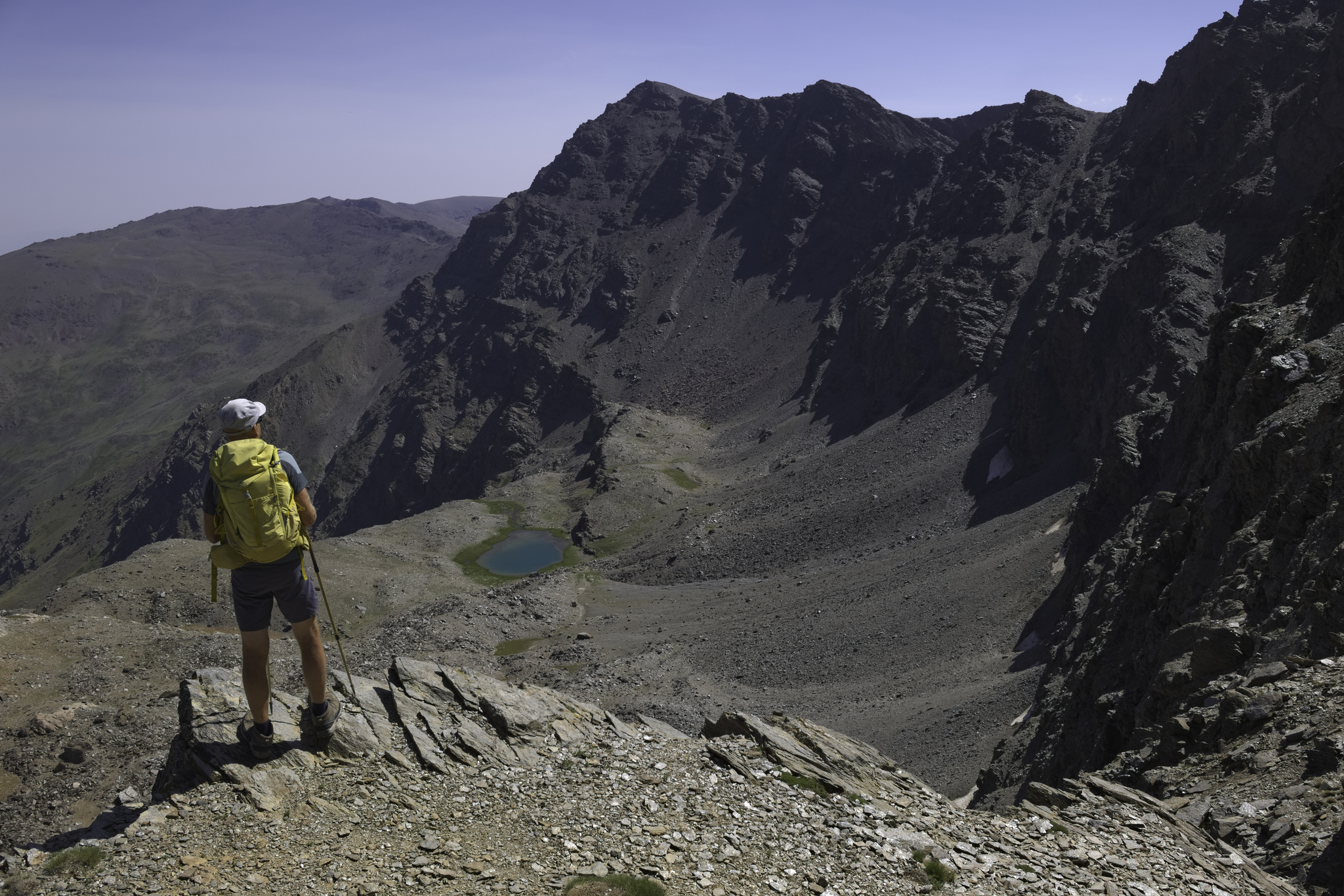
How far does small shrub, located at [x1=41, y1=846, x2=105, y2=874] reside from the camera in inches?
446

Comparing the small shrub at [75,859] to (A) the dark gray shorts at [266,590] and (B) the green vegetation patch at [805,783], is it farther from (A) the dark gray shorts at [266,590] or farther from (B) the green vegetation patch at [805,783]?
(B) the green vegetation patch at [805,783]

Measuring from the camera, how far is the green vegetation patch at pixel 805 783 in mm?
13871

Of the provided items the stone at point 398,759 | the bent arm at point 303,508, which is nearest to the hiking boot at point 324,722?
the stone at point 398,759

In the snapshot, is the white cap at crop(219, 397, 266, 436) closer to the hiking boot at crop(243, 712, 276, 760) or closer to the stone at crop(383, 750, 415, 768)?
the hiking boot at crop(243, 712, 276, 760)

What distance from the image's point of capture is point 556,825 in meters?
12.4

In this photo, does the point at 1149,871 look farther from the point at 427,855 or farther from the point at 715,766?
the point at 427,855

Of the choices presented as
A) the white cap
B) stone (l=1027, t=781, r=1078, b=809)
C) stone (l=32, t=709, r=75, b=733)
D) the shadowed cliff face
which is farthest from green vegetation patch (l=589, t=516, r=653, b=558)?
the white cap

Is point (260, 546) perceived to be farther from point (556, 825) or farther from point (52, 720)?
point (52, 720)

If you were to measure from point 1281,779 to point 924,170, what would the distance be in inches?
6559

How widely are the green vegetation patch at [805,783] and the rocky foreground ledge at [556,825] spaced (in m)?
0.04

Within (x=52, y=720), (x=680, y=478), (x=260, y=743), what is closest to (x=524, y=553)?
(x=680, y=478)

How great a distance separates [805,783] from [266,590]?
8474 mm

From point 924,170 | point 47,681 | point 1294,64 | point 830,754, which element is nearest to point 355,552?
point 47,681

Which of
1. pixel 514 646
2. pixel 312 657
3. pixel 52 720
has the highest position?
pixel 312 657
